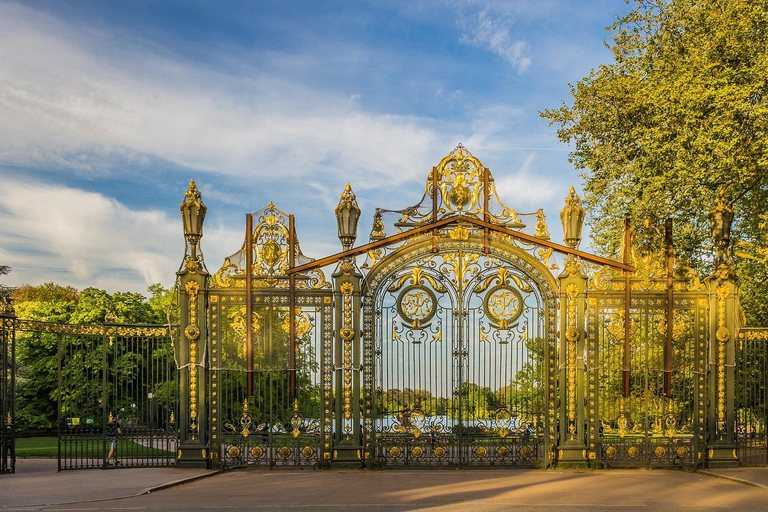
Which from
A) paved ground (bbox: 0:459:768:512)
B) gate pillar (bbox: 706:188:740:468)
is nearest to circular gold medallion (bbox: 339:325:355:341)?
paved ground (bbox: 0:459:768:512)

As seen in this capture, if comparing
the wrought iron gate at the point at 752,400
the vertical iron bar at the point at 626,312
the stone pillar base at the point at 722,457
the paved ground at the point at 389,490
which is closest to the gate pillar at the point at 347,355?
the paved ground at the point at 389,490

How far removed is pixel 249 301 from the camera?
481 inches

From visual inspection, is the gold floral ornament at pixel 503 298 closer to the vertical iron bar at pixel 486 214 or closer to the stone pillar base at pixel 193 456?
the vertical iron bar at pixel 486 214

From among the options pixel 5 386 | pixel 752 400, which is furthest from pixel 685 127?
pixel 5 386

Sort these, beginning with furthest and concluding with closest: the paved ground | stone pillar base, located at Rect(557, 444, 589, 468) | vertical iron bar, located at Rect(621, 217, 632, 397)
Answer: stone pillar base, located at Rect(557, 444, 589, 468), vertical iron bar, located at Rect(621, 217, 632, 397), the paved ground

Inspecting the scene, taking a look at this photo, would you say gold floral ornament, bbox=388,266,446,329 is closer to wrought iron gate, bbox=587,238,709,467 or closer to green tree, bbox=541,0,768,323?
wrought iron gate, bbox=587,238,709,467

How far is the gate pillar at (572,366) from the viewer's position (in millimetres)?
12039

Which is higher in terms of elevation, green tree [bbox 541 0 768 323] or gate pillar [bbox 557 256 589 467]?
green tree [bbox 541 0 768 323]

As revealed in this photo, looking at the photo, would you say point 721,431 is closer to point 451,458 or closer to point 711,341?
point 711,341

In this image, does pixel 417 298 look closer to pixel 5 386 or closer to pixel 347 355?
pixel 347 355

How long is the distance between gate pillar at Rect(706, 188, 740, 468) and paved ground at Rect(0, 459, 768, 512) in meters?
0.48

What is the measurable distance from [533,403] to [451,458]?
5.52ft

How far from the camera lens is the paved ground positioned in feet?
29.5

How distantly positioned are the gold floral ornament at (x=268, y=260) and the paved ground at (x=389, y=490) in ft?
10.4
